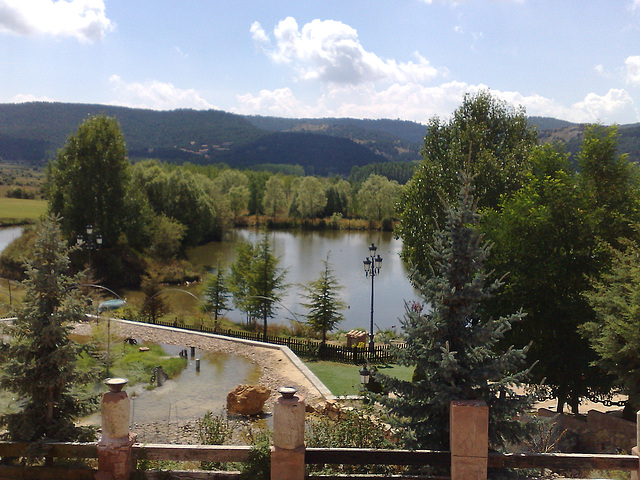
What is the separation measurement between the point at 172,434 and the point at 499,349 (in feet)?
35.0

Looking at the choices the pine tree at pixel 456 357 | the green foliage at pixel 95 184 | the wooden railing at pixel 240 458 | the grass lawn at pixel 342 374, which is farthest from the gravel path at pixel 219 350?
the green foliage at pixel 95 184

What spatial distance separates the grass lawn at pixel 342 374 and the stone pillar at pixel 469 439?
11.9 meters

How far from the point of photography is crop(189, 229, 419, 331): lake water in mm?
38688

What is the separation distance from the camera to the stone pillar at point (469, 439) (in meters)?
6.74

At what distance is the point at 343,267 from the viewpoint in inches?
2132

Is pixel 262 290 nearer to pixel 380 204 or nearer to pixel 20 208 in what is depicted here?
pixel 380 204

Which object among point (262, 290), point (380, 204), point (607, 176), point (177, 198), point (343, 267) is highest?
point (607, 176)

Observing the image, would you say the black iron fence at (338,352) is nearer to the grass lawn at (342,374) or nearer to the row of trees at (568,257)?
the grass lawn at (342,374)

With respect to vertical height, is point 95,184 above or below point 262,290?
above

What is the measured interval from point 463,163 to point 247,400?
726 inches

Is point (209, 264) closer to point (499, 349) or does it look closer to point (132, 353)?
point (132, 353)

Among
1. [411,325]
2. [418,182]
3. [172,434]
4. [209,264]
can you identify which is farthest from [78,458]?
[209,264]

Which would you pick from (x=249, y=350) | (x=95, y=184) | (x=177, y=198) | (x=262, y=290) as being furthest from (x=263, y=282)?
(x=177, y=198)

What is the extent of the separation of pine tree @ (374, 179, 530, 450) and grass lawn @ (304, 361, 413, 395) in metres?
10.9
